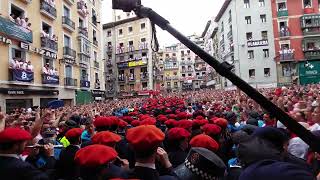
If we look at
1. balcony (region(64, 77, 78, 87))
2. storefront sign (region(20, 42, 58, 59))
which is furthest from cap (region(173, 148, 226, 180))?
balcony (region(64, 77, 78, 87))

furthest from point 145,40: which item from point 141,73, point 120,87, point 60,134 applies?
point 60,134

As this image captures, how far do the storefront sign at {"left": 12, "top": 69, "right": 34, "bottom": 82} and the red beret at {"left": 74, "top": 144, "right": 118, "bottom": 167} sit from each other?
1840cm

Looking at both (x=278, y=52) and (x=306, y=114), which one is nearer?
(x=306, y=114)

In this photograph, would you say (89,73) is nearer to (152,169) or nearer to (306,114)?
(306,114)

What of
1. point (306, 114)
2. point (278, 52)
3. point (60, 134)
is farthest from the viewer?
point (278, 52)

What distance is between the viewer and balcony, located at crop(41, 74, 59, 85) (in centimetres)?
2356

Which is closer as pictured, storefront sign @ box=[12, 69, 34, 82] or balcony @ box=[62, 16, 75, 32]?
storefront sign @ box=[12, 69, 34, 82]

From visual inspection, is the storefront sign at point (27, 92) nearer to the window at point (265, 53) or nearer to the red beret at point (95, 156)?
the red beret at point (95, 156)

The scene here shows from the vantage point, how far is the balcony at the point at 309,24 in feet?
134

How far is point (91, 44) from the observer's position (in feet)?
117

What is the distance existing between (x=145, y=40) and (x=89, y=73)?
2682 cm

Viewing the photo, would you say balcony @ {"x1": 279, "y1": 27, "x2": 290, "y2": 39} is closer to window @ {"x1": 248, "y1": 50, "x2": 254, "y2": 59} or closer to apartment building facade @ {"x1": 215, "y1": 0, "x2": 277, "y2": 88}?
apartment building facade @ {"x1": 215, "y1": 0, "x2": 277, "y2": 88}

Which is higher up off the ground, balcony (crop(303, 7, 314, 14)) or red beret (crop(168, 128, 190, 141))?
balcony (crop(303, 7, 314, 14))

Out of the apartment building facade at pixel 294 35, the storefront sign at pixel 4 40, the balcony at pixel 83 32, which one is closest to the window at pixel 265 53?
the apartment building facade at pixel 294 35
